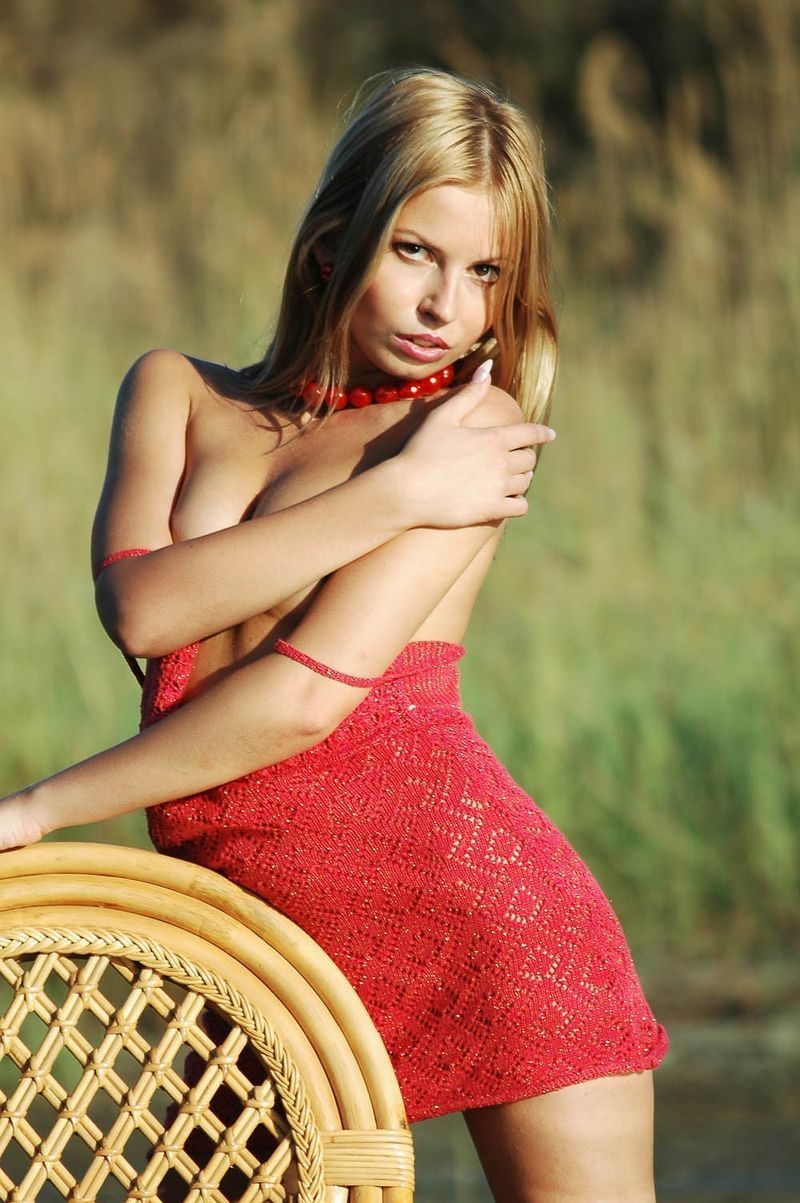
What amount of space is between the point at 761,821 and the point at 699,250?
6.87 feet

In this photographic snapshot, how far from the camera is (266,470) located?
1898 millimetres

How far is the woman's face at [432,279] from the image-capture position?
1873 mm

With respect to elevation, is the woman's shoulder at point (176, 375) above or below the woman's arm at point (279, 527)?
above

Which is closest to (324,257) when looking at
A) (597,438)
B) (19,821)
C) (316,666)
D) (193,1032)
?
(316,666)

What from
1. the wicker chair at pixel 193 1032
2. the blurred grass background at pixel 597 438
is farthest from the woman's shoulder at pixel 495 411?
the blurred grass background at pixel 597 438

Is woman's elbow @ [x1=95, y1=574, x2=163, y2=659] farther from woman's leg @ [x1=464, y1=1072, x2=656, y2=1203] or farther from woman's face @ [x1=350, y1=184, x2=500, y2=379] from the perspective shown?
woman's leg @ [x1=464, y1=1072, x2=656, y2=1203]

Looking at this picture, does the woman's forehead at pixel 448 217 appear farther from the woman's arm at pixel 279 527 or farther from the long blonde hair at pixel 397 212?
the woman's arm at pixel 279 527

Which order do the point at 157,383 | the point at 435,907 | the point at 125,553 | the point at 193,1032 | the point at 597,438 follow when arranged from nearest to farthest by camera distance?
1. the point at 193,1032
2. the point at 435,907
3. the point at 125,553
4. the point at 157,383
5. the point at 597,438

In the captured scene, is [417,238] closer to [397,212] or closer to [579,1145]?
[397,212]

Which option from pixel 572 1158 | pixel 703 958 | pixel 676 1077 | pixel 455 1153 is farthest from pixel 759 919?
pixel 572 1158

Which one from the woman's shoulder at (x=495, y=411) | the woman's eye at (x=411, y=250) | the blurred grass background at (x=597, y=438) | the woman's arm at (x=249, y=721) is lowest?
the blurred grass background at (x=597, y=438)

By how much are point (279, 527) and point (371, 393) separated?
0.30 m

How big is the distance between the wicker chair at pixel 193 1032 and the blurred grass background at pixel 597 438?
101 inches

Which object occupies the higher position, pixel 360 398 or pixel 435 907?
pixel 360 398
